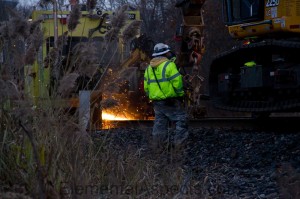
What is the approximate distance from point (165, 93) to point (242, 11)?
295 centimetres

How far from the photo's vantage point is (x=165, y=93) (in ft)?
32.7

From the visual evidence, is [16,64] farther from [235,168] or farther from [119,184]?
[235,168]

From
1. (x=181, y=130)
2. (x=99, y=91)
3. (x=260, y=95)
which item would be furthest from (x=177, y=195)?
(x=260, y=95)

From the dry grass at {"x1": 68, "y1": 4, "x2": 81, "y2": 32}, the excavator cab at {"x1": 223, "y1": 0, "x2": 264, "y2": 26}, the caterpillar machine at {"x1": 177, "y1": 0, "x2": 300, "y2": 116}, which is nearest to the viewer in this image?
the dry grass at {"x1": 68, "y1": 4, "x2": 81, "y2": 32}

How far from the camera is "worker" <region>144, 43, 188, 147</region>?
9914 millimetres

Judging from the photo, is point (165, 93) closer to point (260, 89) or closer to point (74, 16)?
point (260, 89)

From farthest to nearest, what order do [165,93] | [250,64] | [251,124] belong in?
[251,124] < [250,64] < [165,93]

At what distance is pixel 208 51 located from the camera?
25.5 metres

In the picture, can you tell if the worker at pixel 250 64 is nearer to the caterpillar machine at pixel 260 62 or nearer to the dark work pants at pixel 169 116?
the caterpillar machine at pixel 260 62

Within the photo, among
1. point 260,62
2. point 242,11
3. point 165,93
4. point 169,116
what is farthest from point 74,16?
point 242,11

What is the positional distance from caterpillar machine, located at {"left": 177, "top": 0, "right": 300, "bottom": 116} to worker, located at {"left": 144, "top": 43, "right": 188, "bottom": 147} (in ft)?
5.80

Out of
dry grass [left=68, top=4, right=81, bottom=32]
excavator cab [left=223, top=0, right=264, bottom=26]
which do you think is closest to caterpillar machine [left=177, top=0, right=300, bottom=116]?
excavator cab [left=223, top=0, right=264, bottom=26]

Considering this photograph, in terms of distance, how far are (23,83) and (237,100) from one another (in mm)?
7434

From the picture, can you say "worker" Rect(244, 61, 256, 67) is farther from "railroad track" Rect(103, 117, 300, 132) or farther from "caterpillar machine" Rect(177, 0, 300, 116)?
"railroad track" Rect(103, 117, 300, 132)
